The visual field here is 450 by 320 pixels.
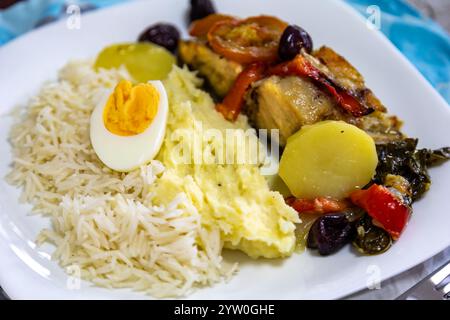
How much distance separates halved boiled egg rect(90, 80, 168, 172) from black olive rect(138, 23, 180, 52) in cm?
103

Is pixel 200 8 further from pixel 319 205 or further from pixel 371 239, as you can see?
pixel 371 239

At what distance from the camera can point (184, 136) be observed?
3232 millimetres

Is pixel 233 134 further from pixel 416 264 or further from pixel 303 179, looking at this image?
pixel 416 264

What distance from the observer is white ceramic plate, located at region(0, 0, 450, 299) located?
8.84 feet

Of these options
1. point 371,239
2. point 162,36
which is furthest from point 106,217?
point 162,36

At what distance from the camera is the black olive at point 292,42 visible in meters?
3.42

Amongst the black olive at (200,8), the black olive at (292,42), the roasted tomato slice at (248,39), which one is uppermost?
the black olive at (292,42)

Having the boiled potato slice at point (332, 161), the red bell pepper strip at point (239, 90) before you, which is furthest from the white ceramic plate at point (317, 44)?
the red bell pepper strip at point (239, 90)

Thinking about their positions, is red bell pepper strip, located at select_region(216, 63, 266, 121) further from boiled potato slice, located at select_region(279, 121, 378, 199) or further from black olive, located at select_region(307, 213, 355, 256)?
black olive, located at select_region(307, 213, 355, 256)

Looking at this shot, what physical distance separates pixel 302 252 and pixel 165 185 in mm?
857

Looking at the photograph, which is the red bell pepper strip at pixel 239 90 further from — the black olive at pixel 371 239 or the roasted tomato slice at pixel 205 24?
the black olive at pixel 371 239

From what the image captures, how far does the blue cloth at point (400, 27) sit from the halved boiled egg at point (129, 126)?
1857mm

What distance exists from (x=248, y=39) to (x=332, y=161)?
3.81 feet
